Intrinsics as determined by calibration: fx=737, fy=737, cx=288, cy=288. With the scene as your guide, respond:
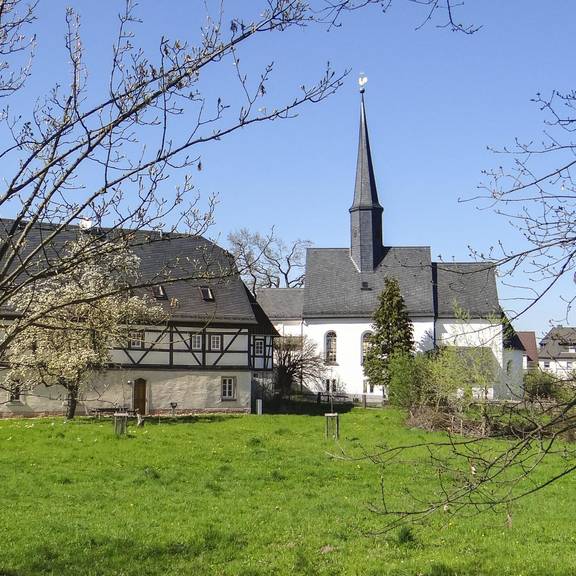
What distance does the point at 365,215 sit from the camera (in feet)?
154

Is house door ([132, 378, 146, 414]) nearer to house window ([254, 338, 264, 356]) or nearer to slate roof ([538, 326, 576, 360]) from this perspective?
house window ([254, 338, 264, 356])

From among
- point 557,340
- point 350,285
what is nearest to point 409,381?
point 350,285

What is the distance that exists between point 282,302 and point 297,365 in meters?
8.60

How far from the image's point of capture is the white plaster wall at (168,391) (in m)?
28.0

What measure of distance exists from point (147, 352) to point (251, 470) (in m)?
15.9

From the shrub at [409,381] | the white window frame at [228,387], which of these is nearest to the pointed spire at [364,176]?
the white window frame at [228,387]

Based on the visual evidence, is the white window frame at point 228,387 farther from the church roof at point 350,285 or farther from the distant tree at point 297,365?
the church roof at point 350,285

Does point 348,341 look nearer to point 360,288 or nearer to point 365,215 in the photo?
point 360,288

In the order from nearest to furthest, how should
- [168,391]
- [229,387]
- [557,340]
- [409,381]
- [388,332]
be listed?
1. [557,340]
2. [409,381]
3. [168,391]
4. [229,387]
5. [388,332]

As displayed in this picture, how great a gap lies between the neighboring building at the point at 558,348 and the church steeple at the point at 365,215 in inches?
1610

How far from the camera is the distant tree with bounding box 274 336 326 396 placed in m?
43.2

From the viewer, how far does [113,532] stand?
916 cm

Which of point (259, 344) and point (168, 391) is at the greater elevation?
point (259, 344)

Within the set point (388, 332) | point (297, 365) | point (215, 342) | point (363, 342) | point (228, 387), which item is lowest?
point (228, 387)
